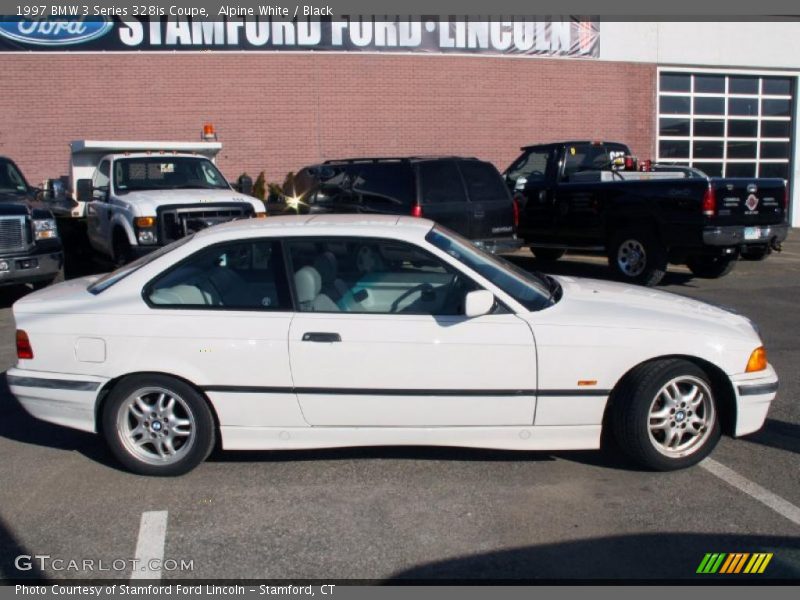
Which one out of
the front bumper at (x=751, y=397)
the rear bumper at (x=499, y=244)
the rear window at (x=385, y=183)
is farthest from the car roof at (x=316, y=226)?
the rear bumper at (x=499, y=244)

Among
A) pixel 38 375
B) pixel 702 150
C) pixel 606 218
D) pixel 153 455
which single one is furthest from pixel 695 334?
pixel 702 150

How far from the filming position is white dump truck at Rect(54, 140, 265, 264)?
11.0 meters

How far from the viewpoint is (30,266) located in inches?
414

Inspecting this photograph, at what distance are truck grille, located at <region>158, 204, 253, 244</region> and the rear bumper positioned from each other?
3305 mm

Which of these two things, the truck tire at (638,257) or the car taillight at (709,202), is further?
the truck tire at (638,257)

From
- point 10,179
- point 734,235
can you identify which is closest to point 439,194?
point 734,235

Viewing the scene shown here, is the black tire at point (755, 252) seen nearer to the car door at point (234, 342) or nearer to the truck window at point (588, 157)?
the truck window at point (588, 157)

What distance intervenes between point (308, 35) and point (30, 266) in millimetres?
11533

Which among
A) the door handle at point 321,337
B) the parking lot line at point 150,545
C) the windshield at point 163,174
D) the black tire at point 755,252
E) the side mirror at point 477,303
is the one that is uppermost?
the windshield at point 163,174

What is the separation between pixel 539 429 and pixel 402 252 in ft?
4.41

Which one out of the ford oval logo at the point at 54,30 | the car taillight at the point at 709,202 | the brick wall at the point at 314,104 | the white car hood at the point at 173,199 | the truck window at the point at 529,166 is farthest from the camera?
the brick wall at the point at 314,104

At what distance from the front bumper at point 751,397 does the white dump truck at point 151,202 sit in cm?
729

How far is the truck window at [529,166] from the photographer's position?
47.5 ft

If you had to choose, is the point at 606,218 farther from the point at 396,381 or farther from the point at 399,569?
the point at 399,569
